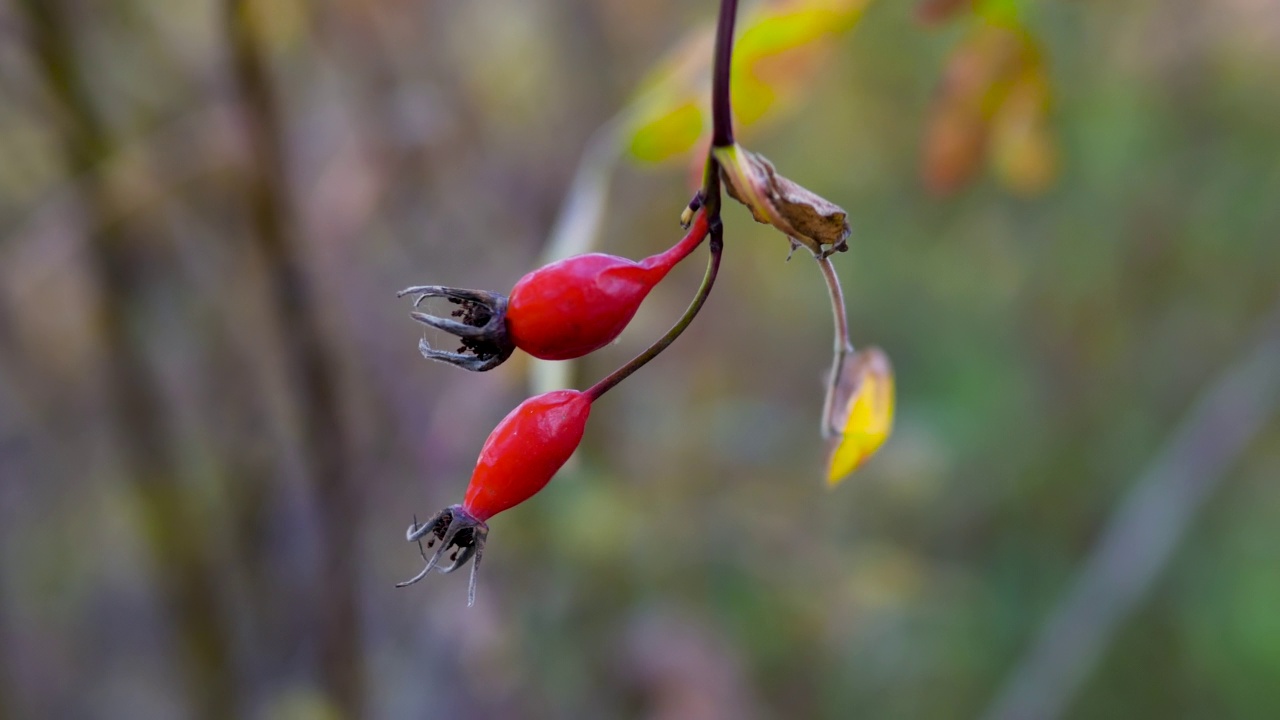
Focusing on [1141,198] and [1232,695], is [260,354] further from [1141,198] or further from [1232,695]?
[1232,695]

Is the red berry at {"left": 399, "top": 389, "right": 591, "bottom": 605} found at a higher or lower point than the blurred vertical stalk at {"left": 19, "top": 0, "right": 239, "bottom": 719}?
lower

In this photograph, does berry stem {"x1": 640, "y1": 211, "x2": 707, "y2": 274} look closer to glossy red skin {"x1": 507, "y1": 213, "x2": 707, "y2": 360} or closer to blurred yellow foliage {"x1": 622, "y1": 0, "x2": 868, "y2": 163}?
glossy red skin {"x1": 507, "y1": 213, "x2": 707, "y2": 360}

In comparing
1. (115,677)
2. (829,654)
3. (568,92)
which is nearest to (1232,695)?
(829,654)

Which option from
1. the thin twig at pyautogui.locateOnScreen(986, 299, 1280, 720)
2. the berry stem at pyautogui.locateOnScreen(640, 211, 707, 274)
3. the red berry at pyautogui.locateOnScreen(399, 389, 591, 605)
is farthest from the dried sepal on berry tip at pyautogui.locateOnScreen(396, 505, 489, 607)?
the thin twig at pyautogui.locateOnScreen(986, 299, 1280, 720)

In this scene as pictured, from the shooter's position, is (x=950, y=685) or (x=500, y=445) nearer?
(x=500, y=445)

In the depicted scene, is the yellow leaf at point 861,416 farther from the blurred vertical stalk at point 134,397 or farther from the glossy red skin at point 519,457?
the blurred vertical stalk at point 134,397
